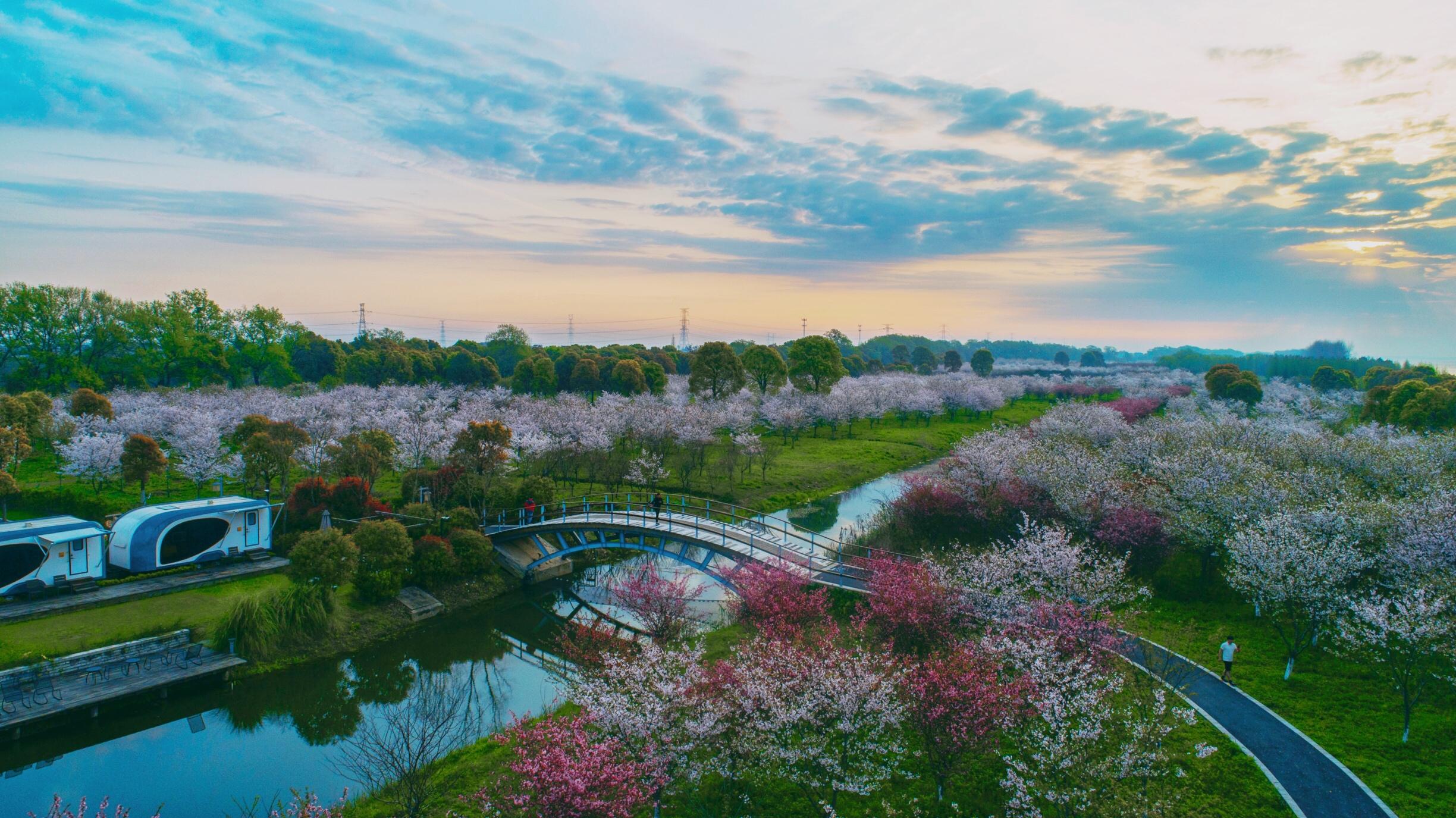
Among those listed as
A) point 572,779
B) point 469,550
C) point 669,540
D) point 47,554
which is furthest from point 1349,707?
point 47,554

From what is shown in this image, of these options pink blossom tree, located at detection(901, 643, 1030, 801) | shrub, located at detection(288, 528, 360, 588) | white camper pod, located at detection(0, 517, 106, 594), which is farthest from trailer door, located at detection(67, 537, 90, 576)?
pink blossom tree, located at detection(901, 643, 1030, 801)

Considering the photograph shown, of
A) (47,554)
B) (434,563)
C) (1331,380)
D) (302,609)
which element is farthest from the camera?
(1331,380)

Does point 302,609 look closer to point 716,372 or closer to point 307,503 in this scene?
point 307,503

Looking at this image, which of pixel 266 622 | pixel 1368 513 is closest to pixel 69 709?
pixel 266 622

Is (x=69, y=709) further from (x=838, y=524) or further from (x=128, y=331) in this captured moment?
(x=128, y=331)

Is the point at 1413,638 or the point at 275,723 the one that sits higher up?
the point at 1413,638

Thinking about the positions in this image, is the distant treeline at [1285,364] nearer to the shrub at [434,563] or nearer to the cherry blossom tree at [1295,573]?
the cherry blossom tree at [1295,573]


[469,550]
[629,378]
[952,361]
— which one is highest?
[952,361]

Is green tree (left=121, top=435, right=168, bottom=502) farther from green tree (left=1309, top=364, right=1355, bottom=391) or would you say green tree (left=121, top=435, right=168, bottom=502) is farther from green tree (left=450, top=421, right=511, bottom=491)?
green tree (left=1309, top=364, right=1355, bottom=391)
